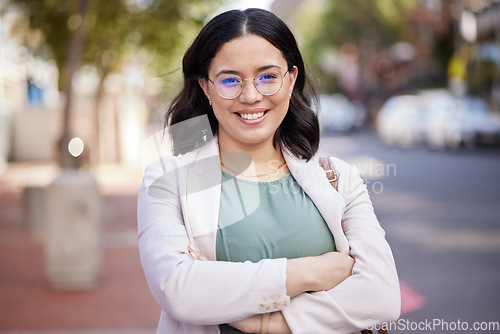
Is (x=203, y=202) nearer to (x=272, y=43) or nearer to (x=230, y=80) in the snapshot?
(x=230, y=80)

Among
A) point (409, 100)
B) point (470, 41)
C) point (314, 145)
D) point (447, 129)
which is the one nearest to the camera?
point (314, 145)

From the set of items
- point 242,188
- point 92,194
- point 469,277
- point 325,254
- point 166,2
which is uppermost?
point 166,2

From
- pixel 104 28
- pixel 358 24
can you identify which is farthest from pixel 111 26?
pixel 358 24

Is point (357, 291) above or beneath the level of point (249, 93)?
beneath

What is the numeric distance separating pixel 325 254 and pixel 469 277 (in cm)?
533

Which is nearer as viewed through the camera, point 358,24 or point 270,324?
point 270,324

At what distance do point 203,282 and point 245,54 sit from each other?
0.75 metres

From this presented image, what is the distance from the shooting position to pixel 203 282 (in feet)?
6.94

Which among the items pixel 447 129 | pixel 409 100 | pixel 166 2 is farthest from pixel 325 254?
pixel 409 100

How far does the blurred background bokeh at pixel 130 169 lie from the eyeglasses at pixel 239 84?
1.34 ft

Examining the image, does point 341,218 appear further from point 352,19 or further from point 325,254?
point 352,19

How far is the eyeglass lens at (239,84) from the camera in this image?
2248 mm

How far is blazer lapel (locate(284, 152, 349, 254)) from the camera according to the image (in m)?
2.28

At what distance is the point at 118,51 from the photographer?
58.6 feet
